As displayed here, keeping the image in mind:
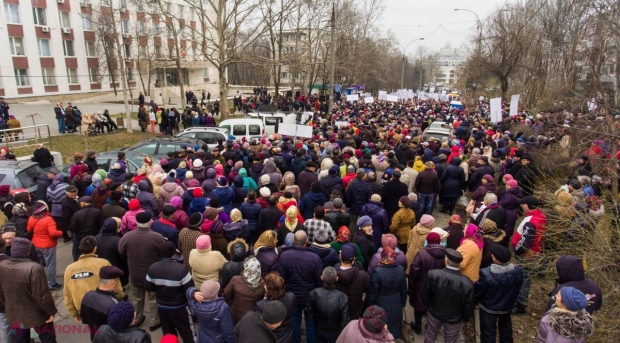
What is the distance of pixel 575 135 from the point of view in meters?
8.71

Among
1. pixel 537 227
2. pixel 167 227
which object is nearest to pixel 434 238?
pixel 537 227

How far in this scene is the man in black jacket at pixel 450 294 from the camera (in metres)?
4.55

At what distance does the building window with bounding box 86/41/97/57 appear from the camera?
4000 cm

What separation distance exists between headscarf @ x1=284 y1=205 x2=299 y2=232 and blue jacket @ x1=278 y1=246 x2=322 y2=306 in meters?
1.24

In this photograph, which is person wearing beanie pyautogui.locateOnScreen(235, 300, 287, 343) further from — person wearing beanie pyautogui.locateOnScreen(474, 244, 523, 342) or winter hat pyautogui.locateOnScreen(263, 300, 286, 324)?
person wearing beanie pyautogui.locateOnScreen(474, 244, 523, 342)

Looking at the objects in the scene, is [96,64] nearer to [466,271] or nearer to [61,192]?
[61,192]

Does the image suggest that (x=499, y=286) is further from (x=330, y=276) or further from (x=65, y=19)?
(x=65, y=19)

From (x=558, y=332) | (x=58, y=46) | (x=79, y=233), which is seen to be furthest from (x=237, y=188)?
(x=58, y=46)

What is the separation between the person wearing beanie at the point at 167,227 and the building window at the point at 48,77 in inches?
1511

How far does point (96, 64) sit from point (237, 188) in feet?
133

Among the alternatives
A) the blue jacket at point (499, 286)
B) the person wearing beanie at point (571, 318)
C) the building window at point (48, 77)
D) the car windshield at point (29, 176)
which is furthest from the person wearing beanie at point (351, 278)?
the building window at point (48, 77)

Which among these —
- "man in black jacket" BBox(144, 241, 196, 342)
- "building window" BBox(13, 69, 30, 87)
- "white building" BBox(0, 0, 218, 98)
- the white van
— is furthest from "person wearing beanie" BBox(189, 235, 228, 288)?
"building window" BBox(13, 69, 30, 87)

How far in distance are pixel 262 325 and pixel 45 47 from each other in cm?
4261

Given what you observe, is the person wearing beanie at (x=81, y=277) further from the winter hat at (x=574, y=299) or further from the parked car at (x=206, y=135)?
the parked car at (x=206, y=135)
